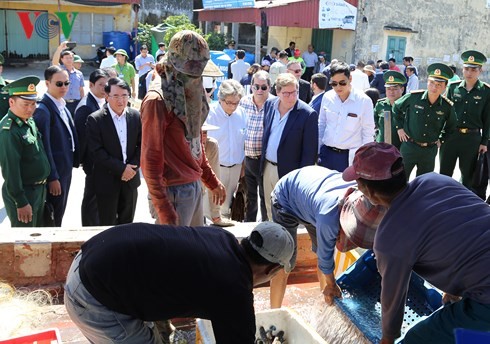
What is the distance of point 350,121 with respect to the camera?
5.88m

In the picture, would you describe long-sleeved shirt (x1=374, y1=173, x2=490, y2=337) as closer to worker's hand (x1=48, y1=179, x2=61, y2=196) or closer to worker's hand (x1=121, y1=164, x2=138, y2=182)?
worker's hand (x1=121, y1=164, x2=138, y2=182)

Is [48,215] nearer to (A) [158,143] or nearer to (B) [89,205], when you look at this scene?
(B) [89,205]

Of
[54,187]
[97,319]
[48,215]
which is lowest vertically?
[48,215]

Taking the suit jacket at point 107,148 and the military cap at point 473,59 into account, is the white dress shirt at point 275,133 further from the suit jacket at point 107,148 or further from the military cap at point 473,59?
the military cap at point 473,59

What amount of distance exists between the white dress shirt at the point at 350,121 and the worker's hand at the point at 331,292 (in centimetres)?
253

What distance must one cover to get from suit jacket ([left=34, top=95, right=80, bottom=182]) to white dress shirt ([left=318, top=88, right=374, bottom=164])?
9.05 feet

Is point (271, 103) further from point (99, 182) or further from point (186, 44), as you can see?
point (186, 44)

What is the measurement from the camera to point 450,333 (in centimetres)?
269

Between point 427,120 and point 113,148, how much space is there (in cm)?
417

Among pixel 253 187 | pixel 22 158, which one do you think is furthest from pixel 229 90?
pixel 22 158

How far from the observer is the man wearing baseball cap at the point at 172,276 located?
2346 millimetres

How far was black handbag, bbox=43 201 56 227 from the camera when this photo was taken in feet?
17.6

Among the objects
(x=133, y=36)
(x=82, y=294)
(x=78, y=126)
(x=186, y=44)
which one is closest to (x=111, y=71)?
(x=78, y=126)

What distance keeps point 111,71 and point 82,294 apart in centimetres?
423
